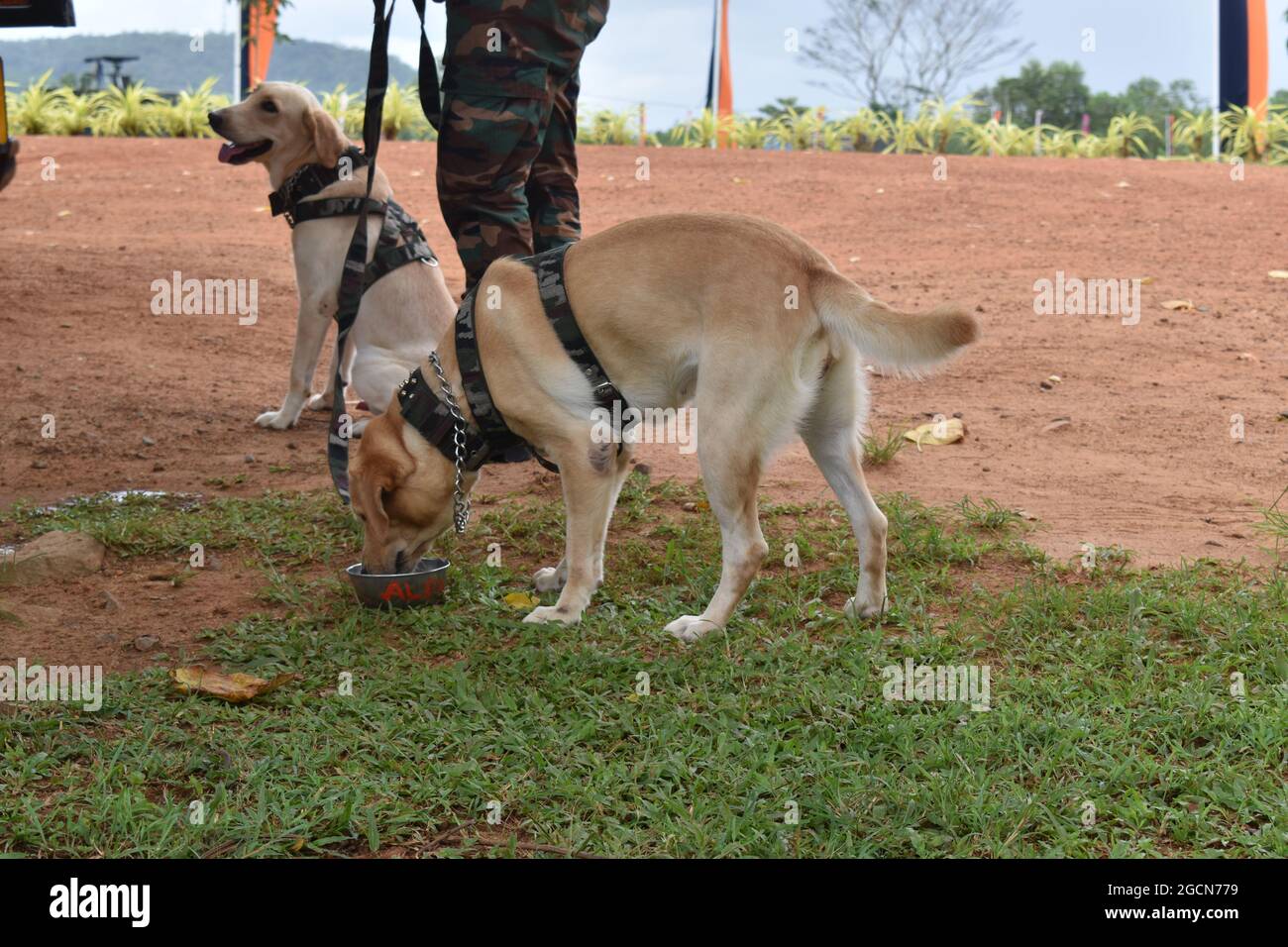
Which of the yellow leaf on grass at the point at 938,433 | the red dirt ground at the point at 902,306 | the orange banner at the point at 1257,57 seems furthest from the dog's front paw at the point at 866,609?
the orange banner at the point at 1257,57

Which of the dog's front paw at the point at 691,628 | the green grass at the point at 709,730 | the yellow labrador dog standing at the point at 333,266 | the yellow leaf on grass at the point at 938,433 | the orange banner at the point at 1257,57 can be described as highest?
the orange banner at the point at 1257,57

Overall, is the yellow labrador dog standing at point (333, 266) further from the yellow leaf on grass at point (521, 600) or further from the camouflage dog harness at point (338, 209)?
the yellow leaf on grass at point (521, 600)

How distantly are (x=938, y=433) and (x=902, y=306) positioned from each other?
10.9 feet

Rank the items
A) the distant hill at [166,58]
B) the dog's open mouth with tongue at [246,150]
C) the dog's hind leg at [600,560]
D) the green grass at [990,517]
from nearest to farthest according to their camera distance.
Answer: the dog's hind leg at [600,560] → the green grass at [990,517] → the dog's open mouth with tongue at [246,150] → the distant hill at [166,58]

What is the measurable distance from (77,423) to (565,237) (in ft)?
9.30

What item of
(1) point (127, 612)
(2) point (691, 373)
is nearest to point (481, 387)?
(2) point (691, 373)

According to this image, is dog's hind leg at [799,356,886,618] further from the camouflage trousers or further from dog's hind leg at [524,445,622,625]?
the camouflage trousers

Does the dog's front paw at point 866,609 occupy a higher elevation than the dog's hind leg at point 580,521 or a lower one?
lower

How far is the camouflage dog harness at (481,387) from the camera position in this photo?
3717 millimetres

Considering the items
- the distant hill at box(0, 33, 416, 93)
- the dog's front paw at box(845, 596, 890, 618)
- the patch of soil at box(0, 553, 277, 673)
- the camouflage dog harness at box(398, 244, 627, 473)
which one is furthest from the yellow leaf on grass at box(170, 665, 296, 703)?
the distant hill at box(0, 33, 416, 93)

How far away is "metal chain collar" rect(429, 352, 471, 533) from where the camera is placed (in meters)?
3.77

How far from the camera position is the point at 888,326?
3.41 m

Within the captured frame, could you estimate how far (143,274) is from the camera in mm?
9398
